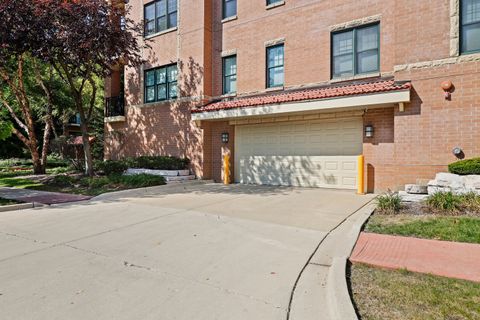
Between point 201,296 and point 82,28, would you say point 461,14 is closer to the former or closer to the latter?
point 201,296

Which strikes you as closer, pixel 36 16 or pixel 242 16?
pixel 36 16

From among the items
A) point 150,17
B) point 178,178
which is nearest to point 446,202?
point 178,178

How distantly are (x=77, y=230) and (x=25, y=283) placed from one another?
2544mm

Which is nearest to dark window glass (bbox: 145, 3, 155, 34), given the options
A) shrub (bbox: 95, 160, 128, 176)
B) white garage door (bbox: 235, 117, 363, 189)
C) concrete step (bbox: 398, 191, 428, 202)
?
shrub (bbox: 95, 160, 128, 176)

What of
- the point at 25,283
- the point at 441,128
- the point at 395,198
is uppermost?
the point at 441,128

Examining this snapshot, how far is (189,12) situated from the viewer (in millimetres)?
15141

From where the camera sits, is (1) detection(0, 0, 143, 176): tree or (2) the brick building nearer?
(2) the brick building

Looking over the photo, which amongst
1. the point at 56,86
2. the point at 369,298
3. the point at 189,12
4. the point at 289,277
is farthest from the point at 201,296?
the point at 56,86

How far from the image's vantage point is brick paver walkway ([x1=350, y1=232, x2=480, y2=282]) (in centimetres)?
407

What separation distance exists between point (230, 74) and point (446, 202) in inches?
410

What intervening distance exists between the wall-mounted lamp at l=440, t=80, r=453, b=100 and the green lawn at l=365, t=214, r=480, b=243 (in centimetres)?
404

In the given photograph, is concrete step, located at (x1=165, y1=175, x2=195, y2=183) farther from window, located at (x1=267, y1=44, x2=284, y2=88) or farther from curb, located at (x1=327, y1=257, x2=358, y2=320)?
curb, located at (x1=327, y1=257, x2=358, y2=320)

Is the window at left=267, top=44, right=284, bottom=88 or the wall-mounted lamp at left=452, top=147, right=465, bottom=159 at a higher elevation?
the window at left=267, top=44, right=284, bottom=88

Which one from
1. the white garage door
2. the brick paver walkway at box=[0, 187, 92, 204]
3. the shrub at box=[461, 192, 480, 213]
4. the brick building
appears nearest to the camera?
the shrub at box=[461, 192, 480, 213]
